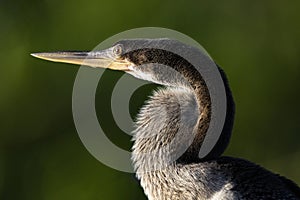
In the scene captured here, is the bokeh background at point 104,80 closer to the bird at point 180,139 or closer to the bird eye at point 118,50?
the bird eye at point 118,50

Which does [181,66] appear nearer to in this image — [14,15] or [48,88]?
[48,88]

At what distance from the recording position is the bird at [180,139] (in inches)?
227

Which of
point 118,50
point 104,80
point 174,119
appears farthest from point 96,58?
point 104,80

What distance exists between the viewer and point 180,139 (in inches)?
237

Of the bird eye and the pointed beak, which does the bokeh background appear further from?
the bird eye

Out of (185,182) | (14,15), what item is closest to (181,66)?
(185,182)

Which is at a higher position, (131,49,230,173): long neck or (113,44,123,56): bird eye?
(113,44,123,56): bird eye

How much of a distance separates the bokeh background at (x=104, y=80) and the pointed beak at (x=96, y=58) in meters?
4.68

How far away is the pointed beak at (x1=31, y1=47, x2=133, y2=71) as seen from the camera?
6328 mm

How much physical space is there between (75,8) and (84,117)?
424 cm

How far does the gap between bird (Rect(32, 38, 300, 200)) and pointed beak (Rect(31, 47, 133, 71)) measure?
0.05 meters

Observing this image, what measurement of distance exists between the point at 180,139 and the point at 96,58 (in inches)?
31.0

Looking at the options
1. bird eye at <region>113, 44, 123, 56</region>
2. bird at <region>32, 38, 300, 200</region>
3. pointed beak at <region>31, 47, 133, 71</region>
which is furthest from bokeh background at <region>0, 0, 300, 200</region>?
bird at <region>32, 38, 300, 200</region>

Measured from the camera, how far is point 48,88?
12672 millimetres
